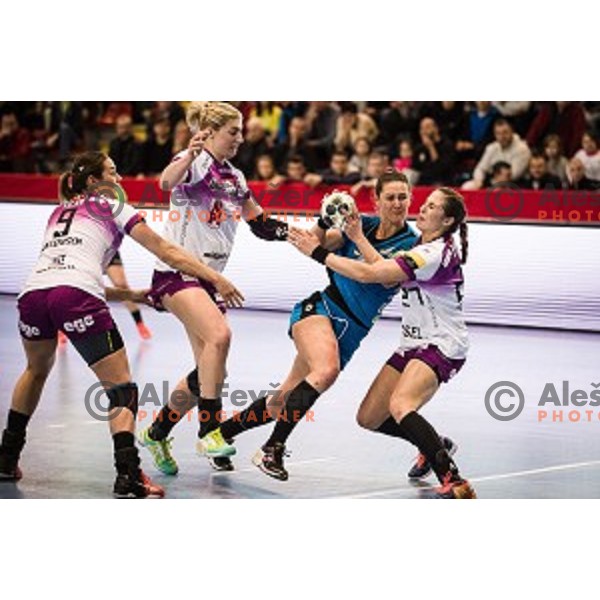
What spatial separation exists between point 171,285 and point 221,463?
99 centimetres

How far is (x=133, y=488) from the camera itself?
7.72 meters

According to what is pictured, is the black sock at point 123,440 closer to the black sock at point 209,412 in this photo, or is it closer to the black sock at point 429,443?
the black sock at point 209,412

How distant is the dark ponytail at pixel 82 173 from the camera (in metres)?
7.84

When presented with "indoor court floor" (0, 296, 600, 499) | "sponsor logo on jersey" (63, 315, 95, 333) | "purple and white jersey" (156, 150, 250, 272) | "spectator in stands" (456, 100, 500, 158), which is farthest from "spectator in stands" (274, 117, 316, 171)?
"sponsor logo on jersey" (63, 315, 95, 333)

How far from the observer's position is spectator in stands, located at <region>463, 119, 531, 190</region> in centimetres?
1519

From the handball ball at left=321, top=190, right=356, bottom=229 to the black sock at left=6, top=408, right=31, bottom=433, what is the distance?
6.07ft

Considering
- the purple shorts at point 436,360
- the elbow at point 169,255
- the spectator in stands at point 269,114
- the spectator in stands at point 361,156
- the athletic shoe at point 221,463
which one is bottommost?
the athletic shoe at point 221,463

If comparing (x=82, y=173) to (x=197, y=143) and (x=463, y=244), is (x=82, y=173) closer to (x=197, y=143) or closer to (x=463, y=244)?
(x=197, y=143)

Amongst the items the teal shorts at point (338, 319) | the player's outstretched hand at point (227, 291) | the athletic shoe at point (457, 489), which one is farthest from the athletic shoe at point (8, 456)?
the athletic shoe at point (457, 489)

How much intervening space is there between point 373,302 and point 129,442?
1483 mm

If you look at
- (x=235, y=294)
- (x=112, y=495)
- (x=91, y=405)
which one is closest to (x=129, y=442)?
(x=112, y=495)

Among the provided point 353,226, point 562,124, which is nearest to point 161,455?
point 353,226

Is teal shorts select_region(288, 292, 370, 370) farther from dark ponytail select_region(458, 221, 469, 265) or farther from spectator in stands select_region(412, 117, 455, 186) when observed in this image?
spectator in stands select_region(412, 117, 455, 186)

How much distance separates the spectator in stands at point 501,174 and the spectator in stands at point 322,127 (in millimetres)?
1973
